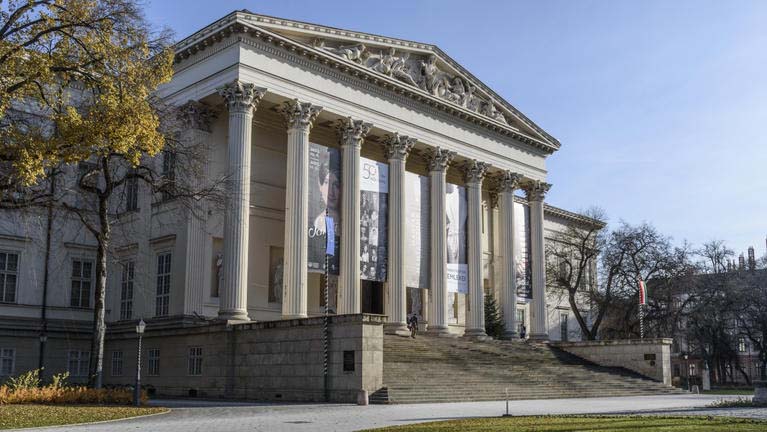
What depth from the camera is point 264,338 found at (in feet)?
110

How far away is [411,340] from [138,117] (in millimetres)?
21973

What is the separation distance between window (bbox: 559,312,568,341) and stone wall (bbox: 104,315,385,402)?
135 feet

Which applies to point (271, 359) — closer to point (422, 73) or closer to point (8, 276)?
point (8, 276)

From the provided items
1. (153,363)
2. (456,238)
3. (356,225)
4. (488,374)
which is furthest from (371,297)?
(153,363)

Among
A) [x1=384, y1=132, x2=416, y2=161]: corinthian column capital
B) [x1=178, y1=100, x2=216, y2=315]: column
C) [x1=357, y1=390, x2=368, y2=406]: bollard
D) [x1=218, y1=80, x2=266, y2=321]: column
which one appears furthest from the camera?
[x1=384, y1=132, x2=416, y2=161]: corinthian column capital

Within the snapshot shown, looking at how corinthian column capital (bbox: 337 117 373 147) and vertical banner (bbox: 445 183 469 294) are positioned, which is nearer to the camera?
corinthian column capital (bbox: 337 117 373 147)

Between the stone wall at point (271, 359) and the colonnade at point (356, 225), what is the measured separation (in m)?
1.81

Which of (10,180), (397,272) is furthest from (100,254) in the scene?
(397,272)

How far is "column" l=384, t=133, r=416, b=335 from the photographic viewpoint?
140ft

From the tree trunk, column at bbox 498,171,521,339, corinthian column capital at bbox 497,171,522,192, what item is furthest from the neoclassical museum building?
→ the tree trunk

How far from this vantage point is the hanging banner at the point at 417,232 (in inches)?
1784

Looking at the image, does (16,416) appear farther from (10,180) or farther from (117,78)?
(117,78)

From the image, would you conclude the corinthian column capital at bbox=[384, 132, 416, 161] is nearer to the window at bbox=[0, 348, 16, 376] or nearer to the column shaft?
the column shaft

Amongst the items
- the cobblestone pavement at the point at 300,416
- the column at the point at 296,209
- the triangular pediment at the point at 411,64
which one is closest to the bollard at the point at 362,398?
the cobblestone pavement at the point at 300,416
